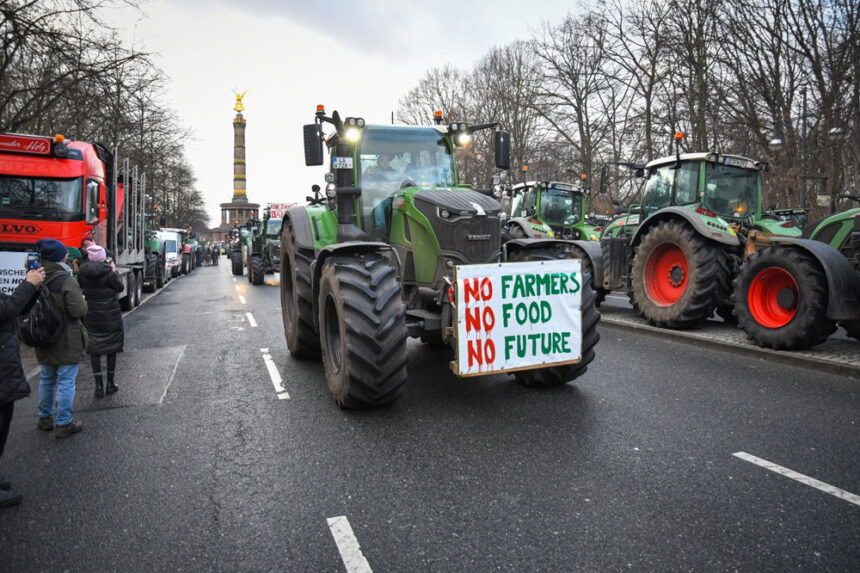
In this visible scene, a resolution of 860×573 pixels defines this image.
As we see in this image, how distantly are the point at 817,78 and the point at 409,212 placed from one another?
60.2 ft

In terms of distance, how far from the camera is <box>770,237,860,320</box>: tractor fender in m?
6.09

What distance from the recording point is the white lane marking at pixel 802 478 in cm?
329

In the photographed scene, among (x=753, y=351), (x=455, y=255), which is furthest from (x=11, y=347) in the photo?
(x=753, y=351)

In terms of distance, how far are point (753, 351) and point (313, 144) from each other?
19.1 ft

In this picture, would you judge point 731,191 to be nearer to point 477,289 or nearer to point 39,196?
point 477,289

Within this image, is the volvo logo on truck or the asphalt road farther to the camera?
the volvo logo on truck

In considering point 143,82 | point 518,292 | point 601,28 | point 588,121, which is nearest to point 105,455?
point 518,292

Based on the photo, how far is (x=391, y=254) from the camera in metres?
5.22

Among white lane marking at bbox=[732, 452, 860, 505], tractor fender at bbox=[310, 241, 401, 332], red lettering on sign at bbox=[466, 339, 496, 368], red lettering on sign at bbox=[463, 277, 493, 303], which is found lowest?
white lane marking at bbox=[732, 452, 860, 505]

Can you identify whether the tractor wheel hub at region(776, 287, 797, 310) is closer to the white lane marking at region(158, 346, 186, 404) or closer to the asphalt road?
the asphalt road

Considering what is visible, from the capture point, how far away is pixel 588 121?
30297 mm

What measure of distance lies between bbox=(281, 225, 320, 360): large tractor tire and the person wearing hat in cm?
238

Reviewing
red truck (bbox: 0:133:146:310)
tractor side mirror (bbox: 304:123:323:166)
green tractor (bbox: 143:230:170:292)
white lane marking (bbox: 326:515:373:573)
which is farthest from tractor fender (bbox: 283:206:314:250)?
green tractor (bbox: 143:230:170:292)

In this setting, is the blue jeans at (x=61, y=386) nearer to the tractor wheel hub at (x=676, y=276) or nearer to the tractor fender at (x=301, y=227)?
the tractor fender at (x=301, y=227)
